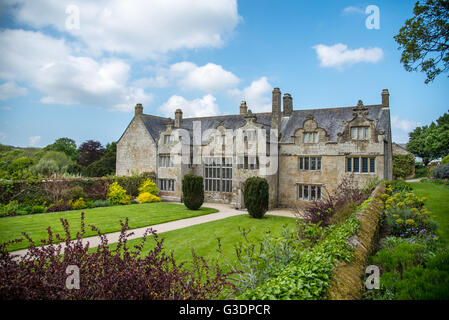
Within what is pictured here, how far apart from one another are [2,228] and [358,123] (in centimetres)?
2311

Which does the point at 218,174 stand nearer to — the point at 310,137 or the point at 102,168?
the point at 310,137

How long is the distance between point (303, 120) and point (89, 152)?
4015 cm

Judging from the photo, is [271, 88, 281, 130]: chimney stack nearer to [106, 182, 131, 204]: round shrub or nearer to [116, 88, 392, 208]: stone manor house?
[116, 88, 392, 208]: stone manor house

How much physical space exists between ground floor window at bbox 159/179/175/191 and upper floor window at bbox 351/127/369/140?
16798 millimetres

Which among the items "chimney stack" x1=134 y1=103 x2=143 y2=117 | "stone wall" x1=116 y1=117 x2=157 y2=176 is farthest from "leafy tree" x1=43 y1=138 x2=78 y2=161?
"chimney stack" x1=134 y1=103 x2=143 y2=117

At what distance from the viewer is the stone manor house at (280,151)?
20.2 metres

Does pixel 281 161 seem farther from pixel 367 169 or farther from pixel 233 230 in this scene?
pixel 233 230

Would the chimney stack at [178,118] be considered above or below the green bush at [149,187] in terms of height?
above

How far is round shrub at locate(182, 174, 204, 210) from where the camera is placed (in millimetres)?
20875

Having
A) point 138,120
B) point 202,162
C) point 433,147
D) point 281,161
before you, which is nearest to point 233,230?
point 281,161

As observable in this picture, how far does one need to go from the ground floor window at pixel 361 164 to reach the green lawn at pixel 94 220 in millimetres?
11192

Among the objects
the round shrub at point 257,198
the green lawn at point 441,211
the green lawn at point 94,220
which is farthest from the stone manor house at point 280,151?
the green lawn at point 441,211

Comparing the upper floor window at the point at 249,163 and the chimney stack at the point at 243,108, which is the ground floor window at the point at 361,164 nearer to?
the upper floor window at the point at 249,163

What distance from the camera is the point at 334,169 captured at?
69.6 ft
